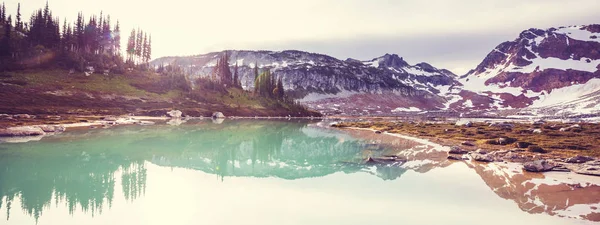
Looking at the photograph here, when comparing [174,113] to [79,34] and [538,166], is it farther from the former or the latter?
[538,166]

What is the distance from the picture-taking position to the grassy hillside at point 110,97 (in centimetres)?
9006

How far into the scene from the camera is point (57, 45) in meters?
136

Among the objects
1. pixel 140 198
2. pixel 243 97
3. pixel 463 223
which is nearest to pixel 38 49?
pixel 243 97

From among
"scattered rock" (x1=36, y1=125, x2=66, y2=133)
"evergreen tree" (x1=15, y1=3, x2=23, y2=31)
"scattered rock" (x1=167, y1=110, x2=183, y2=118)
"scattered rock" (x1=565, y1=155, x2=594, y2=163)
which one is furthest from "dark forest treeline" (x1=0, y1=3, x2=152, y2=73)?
"scattered rock" (x1=565, y1=155, x2=594, y2=163)

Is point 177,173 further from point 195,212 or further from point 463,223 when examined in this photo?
point 463,223

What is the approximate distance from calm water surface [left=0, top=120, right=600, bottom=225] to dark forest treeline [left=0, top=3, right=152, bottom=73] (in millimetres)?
104809

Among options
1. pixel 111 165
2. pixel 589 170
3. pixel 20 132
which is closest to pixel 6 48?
pixel 20 132

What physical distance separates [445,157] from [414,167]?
708 centimetres

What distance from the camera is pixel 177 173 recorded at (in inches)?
1091

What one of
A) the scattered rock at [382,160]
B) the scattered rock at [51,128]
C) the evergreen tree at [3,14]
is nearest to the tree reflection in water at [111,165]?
the scattered rock at [382,160]

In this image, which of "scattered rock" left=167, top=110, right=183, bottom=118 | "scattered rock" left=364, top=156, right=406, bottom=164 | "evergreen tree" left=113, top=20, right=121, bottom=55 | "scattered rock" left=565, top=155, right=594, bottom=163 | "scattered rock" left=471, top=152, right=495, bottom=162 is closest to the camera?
"scattered rock" left=565, top=155, right=594, bottom=163

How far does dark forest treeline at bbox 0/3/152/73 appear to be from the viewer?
119188 mm

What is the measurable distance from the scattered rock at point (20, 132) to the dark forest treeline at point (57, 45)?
7881 centimetres

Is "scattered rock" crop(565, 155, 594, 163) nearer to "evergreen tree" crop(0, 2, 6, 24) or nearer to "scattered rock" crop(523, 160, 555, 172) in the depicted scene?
"scattered rock" crop(523, 160, 555, 172)
